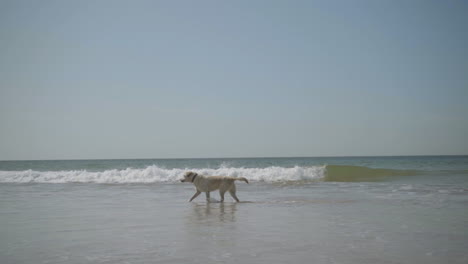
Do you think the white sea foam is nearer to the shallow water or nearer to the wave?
the wave

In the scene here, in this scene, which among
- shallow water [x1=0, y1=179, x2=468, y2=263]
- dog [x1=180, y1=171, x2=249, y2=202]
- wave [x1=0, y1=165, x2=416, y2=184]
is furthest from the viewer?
wave [x1=0, y1=165, x2=416, y2=184]

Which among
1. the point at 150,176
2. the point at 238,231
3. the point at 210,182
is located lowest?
the point at 150,176

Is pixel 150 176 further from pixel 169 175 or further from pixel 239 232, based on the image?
pixel 239 232

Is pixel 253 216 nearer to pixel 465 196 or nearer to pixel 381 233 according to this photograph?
pixel 381 233

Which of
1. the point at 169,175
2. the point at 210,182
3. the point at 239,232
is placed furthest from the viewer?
the point at 169,175

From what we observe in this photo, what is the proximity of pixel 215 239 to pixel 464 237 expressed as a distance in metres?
4.45

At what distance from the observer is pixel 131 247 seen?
592 centimetres

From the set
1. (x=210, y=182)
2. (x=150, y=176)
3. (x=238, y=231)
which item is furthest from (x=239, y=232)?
(x=150, y=176)

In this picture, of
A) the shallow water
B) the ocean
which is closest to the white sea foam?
the ocean

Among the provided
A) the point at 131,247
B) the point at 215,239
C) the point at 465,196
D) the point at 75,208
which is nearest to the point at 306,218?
the point at 215,239

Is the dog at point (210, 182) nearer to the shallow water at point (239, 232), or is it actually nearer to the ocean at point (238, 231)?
the ocean at point (238, 231)

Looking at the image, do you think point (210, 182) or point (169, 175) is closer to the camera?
point (210, 182)

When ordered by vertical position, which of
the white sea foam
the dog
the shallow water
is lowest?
the white sea foam

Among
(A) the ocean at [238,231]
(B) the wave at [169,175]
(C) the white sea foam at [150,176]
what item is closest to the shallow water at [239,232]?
(A) the ocean at [238,231]
